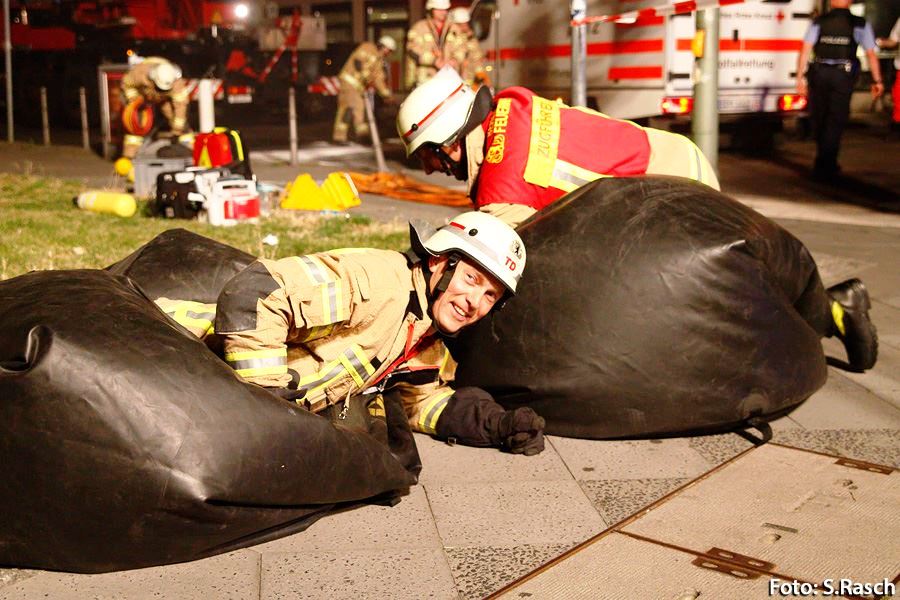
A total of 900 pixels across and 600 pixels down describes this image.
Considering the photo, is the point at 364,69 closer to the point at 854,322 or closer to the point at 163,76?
the point at 163,76

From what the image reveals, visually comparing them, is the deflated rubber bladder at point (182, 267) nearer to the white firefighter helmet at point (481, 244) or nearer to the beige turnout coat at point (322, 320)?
the beige turnout coat at point (322, 320)

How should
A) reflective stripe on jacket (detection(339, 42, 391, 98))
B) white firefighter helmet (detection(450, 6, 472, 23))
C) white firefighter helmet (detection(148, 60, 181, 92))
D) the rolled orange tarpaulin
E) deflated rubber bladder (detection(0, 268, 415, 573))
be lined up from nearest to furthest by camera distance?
deflated rubber bladder (detection(0, 268, 415, 573)), the rolled orange tarpaulin, white firefighter helmet (detection(148, 60, 181, 92)), white firefighter helmet (detection(450, 6, 472, 23)), reflective stripe on jacket (detection(339, 42, 391, 98))

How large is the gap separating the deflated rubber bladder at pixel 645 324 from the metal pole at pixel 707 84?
4.21m

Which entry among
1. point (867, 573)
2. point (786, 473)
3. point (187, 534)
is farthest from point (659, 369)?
point (187, 534)

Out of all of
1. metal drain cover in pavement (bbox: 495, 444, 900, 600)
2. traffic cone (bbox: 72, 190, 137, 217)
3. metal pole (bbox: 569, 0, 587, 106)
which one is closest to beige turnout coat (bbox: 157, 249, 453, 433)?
metal drain cover in pavement (bbox: 495, 444, 900, 600)

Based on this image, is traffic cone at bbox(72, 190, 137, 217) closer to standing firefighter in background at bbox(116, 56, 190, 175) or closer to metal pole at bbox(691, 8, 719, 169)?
standing firefighter in background at bbox(116, 56, 190, 175)

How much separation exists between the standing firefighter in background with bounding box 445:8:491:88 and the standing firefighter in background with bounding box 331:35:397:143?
273 cm

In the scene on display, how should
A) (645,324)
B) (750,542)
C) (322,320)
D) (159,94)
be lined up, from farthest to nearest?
(159,94) < (645,324) < (322,320) < (750,542)

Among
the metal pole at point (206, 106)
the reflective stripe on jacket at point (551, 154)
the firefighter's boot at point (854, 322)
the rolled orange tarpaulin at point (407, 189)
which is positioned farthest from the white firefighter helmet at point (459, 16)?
the firefighter's boot at point (854, 322)

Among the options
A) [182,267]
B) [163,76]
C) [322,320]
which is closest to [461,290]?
[322,320]

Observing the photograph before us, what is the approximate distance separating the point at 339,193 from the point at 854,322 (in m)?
5.44

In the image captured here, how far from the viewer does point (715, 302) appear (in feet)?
12.9

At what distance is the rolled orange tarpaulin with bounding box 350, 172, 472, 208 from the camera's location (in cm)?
1033

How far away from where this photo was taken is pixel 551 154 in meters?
4.71
